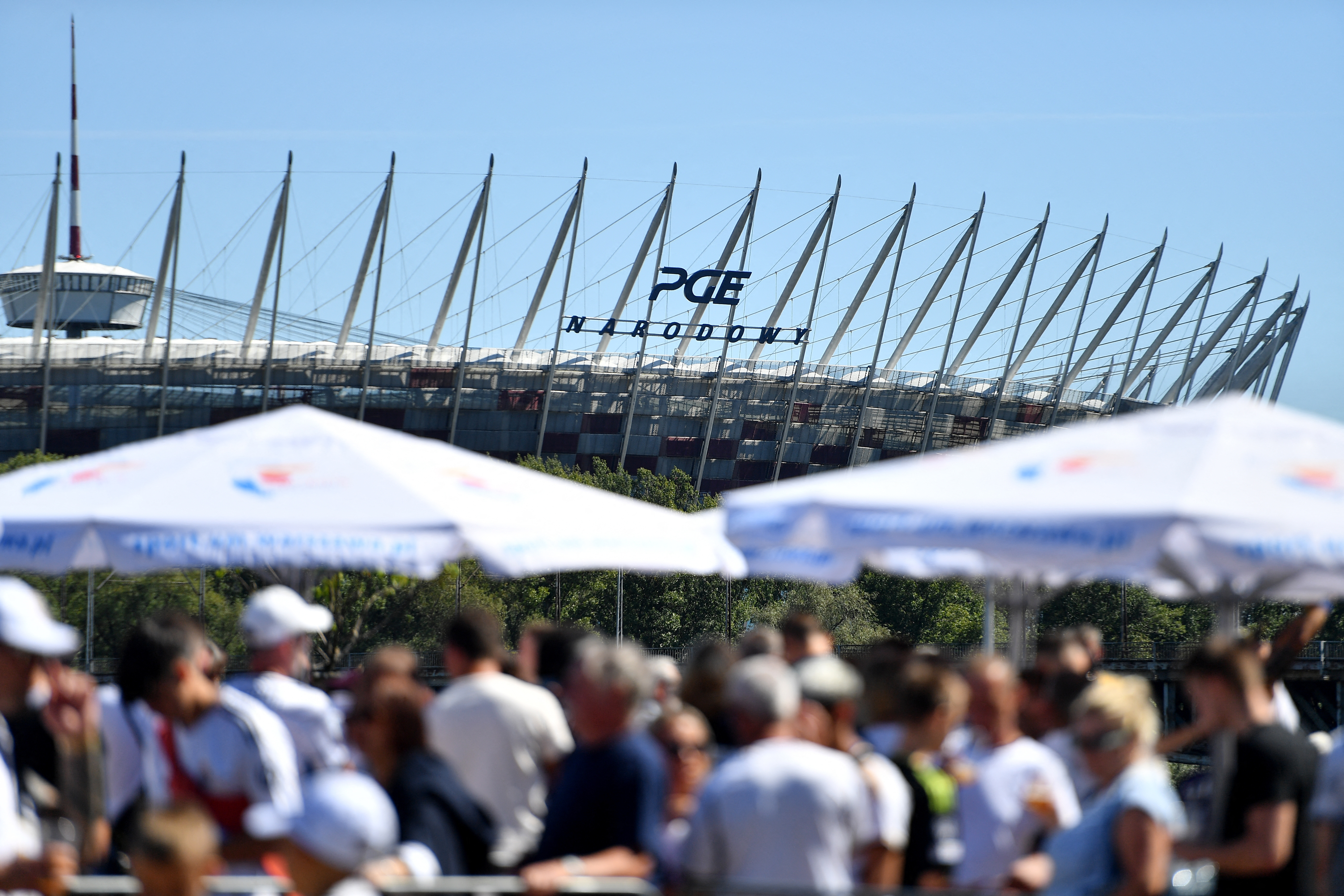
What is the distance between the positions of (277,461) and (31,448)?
56.8 m

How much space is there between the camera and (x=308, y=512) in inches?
311

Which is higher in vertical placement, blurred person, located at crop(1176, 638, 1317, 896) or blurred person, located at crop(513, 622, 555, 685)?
blurred person, located at crop(1176, 638, 1317, 896)

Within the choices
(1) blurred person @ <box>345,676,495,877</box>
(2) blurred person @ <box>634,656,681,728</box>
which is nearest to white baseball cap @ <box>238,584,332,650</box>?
(1) blurred person @ <box>345,676,495,877</box>

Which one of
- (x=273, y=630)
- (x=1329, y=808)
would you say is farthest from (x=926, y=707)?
(x=273, y=630)

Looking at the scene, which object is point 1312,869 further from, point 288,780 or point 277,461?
point 277,461

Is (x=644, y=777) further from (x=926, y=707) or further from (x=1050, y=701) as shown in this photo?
(x=1050, y=701)

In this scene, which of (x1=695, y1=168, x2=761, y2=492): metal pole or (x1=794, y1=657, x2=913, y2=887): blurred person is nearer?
(x1=794, y1=657, x2=913, y2=887): blurred person

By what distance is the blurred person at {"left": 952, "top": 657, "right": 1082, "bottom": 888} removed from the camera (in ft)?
17.8

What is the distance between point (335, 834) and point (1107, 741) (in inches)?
101

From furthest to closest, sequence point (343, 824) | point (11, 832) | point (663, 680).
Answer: point (663, 680), point (11, 832), point (343, 824)

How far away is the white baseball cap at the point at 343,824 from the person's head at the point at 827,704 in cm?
159

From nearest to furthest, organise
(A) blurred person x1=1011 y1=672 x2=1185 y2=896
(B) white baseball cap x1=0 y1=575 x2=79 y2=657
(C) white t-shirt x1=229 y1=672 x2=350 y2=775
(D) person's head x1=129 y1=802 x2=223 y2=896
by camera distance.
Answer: (D) person's head x1=129 y1=802 x2=223 y2=896 < (A) blurred person x1=1011 y1=672 x2=1185 y2=896 < (B) white baseball cap x1=0 y1=575 x2=79 y2=657 < (C) white t-shirt x1=229 y1=672 x2=350 y2=775

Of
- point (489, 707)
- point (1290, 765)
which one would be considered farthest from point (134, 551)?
point (1290, 765)

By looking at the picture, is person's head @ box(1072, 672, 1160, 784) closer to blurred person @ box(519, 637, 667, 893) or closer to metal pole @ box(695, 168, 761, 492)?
blurred person @ box(519, 637, 667, 893)
